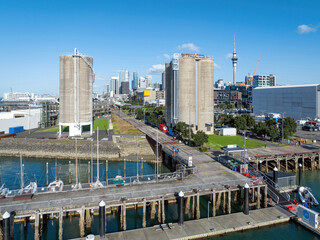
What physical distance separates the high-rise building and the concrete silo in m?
35.1

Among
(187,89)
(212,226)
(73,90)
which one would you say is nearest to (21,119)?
(73,90)

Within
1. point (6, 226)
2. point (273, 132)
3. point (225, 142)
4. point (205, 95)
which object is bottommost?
point (6, 226)

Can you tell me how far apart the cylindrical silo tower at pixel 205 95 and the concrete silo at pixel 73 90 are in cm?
4430

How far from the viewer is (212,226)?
31719mm

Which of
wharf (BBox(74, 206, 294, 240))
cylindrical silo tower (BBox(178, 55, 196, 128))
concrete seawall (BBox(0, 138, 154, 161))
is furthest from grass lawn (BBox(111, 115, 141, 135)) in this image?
wharf (BBox(74, 206, 294, 240))

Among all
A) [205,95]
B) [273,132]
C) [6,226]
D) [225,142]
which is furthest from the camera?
[205,95]

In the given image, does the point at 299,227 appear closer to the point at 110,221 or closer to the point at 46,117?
the point at 110,221

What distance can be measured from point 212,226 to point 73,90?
73.1m

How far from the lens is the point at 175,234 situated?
29.6m

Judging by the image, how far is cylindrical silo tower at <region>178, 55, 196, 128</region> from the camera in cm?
9650

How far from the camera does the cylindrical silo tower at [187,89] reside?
317 ft

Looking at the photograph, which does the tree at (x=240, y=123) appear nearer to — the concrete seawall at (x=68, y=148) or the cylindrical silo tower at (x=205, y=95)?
the cylindrical silo tower at (x=205, y=95)

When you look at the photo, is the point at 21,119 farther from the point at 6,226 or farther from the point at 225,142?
the point at 6,226

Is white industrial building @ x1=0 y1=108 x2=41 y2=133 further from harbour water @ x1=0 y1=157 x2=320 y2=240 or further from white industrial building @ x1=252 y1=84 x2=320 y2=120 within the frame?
white industrial building @ x1=252 y1=84 x2=320 y2=120
